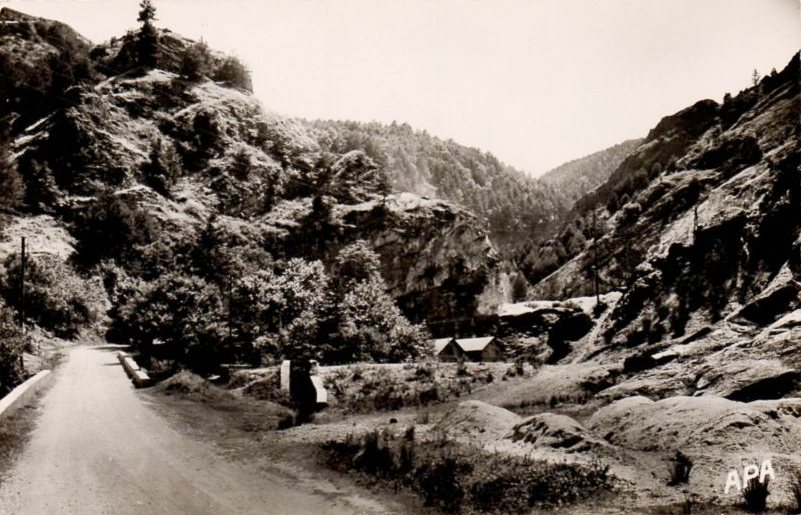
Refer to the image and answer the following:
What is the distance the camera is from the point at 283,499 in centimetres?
998

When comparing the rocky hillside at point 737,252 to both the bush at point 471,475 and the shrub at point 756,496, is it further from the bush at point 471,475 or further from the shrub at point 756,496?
the shrub at point 756,496

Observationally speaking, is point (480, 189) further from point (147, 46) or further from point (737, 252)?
point (737, 252)

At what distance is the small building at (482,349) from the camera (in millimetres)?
57797

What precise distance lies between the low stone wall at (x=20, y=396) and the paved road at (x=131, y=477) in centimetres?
94

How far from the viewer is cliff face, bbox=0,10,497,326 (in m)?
65.7

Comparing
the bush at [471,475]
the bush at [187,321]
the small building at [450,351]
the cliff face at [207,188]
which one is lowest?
the small building at [450,351]

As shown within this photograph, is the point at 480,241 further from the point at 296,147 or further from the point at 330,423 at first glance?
the point at 330,423

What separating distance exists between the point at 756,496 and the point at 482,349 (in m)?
51.1

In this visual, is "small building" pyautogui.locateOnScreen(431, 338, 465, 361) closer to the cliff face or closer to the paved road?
the cliff face

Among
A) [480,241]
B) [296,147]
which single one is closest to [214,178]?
[296,147]

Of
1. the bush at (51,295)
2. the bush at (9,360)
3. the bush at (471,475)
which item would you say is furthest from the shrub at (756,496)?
the bush at (51,295)

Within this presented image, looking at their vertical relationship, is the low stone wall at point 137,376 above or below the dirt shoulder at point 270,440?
above

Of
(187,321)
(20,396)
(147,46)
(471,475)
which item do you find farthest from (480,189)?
(471,475)

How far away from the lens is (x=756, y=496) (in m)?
7.60
